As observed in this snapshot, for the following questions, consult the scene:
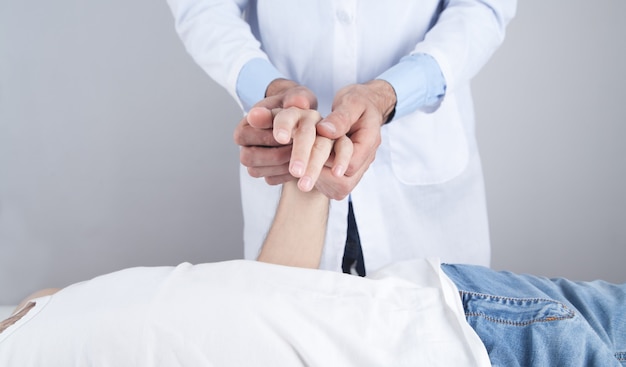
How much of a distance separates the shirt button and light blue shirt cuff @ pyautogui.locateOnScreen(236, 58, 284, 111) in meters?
0.17

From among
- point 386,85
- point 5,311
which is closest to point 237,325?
point 386,85

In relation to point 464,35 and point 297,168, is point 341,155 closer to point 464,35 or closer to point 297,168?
point 297,168

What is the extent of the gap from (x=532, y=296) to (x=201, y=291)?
0.50 metres

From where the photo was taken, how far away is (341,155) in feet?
2.82

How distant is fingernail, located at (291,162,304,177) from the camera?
788mm

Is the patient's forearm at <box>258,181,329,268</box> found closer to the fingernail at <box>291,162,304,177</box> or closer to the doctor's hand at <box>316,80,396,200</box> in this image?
the doctor's hand at <box>316,80,396,200</box>

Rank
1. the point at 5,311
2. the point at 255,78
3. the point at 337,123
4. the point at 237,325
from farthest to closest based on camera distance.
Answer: the point at 5,311 < the point at 255,78 < the point at 337,123 < the point at 237,325

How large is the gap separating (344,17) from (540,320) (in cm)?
68

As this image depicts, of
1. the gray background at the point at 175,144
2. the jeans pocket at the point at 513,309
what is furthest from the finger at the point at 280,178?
the gray background at the point at 175,144

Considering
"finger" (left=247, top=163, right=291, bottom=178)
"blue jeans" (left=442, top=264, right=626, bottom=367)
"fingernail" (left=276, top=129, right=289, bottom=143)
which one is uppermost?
"fingernail" (left=276, top=129, right=289, bottom=143)

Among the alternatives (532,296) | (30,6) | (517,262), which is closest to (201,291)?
(532,296)

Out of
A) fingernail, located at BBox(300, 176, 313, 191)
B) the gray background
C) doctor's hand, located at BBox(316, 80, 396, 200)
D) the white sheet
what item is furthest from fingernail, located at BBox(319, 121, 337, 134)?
the white sheet

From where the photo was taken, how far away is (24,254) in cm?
188

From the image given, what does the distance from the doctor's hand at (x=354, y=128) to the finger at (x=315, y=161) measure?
0.02 meters
